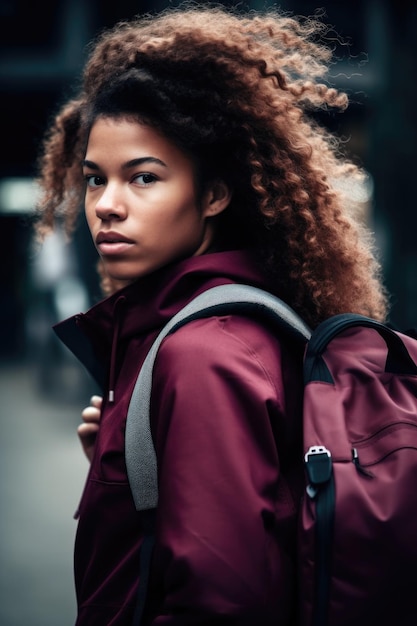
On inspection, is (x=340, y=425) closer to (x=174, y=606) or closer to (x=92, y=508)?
(x=174, y=606)

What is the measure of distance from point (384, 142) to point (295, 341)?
21.4 feet

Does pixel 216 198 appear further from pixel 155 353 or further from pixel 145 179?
pixel 155 353

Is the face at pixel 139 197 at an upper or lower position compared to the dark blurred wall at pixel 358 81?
lower

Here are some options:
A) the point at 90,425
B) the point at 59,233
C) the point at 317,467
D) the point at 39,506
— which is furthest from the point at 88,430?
the point at 59,233

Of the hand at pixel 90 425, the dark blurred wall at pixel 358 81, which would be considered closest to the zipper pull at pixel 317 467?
the hand at pixel 90 425

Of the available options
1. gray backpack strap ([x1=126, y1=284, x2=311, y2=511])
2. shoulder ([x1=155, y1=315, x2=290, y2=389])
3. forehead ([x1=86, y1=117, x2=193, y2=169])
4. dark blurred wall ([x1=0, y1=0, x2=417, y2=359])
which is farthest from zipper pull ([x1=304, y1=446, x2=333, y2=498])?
dark blurred wall ([x1=0, y1=0, x2=417, y2=359])

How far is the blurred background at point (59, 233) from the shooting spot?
493cm

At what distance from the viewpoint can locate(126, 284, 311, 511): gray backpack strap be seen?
1.56m

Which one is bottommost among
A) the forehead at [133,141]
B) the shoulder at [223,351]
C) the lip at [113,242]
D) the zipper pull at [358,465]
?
the zipper pull at [358,465]

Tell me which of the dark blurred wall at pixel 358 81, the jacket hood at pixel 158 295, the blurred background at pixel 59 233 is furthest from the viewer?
the dark blurred wall at pixel 358 81

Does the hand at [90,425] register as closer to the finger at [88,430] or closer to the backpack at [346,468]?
the finger at [88,430]

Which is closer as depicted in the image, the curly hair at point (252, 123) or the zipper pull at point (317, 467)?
the zipper pull at point (317, 467)

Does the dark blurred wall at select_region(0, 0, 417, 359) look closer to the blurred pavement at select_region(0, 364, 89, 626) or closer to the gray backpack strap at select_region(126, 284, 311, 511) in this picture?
the blurred pavement at select_region(0, 364, 89, 626)

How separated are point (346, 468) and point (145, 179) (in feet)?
2.47
